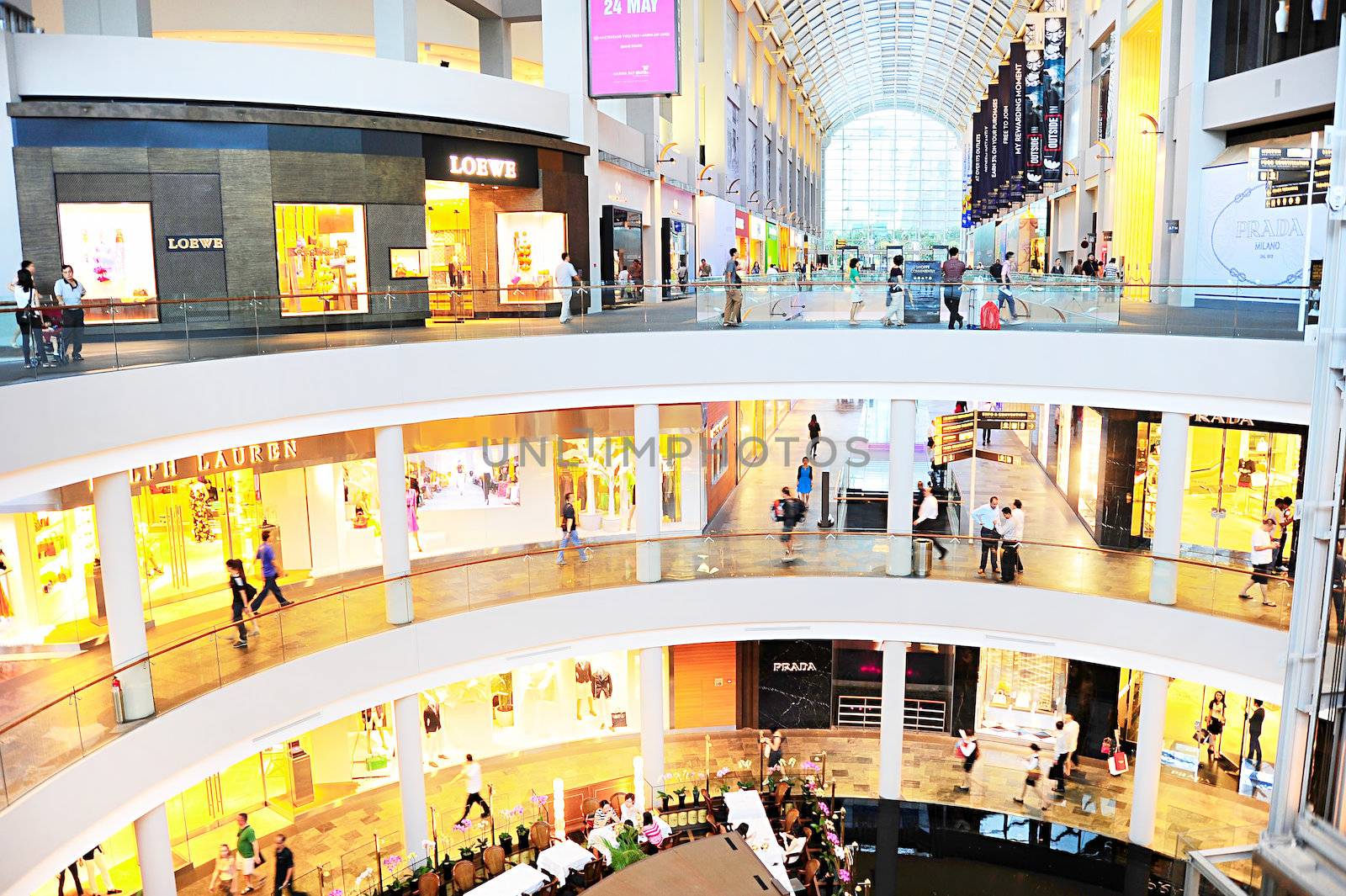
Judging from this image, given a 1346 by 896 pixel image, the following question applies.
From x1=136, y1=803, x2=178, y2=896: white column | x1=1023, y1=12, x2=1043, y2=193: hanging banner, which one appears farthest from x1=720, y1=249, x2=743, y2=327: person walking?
x1=1023, y1=12, x2=1043, y2=193: hanging banner

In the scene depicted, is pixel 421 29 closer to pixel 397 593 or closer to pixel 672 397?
pixel 672 397

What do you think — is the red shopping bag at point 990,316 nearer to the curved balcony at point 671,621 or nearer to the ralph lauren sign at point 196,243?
the curved balcony at point 671,621

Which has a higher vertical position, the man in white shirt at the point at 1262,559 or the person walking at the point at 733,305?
the person walking at the point at 733,305

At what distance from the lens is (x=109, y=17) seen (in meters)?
17.1

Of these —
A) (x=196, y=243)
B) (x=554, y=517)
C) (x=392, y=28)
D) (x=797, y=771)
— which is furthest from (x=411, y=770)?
(x=392, y=28)

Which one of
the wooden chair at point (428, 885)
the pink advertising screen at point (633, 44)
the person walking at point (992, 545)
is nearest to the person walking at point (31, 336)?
the wooden chair at point (428, 885)

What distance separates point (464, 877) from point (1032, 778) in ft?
31.4

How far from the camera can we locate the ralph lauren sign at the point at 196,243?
1653cm

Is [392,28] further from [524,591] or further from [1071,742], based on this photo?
[1071,742]

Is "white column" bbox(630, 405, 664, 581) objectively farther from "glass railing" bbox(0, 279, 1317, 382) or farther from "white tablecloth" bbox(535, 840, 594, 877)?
"white tablecloth" bbox(535, 840, 594, 877)

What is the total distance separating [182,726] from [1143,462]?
15350mm

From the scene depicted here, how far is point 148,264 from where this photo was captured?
1648 centimetres

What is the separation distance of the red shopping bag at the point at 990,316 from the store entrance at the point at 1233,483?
14.3 ft

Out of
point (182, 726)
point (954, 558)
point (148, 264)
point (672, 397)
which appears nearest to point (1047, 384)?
point (954, 558)
